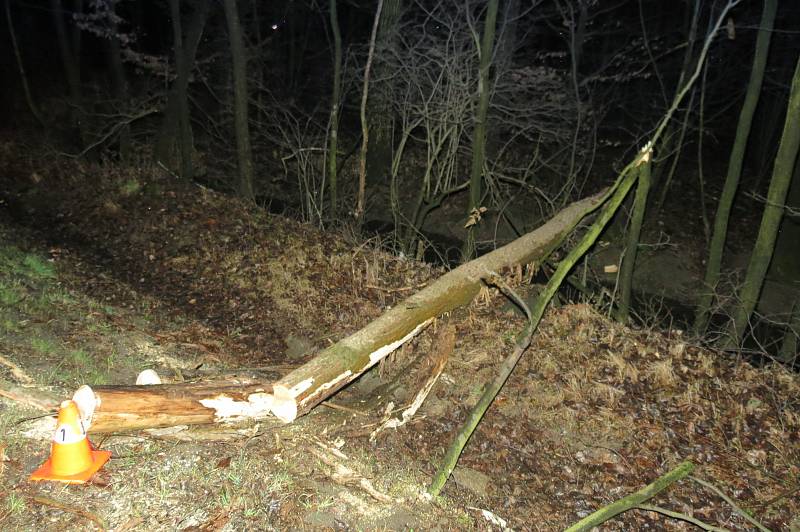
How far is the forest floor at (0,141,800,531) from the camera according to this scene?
405 cm

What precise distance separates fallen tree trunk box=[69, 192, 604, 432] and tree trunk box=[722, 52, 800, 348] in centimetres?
514

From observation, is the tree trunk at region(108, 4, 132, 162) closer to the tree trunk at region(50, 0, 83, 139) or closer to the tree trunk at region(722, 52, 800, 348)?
the tree trunk at region(50, 0, 83, 139)

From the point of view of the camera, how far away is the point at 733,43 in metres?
A: 16.2

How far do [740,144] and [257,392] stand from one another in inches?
347

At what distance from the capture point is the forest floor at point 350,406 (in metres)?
4.05

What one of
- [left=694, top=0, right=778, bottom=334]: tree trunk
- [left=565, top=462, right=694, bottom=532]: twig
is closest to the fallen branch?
[left=565, top=462, right=694, bottom=532]: twig

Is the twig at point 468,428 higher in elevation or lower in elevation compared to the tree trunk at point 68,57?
lower

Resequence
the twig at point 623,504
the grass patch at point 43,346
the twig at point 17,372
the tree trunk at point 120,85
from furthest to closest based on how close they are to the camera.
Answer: the tree trunk at point 120,85
the grass patch at point 43,346
the twig at point 17,372
the twig at point 623,504

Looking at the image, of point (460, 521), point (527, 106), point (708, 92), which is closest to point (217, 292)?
point (460, 521)

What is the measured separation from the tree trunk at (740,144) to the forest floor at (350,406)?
284 centimetres

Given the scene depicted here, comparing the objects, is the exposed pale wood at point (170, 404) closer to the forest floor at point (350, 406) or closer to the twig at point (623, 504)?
the forest floor at point (350, 406)

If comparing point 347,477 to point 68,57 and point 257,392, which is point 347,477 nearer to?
point 257,392

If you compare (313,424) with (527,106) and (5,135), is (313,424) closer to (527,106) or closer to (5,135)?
Result: (527,106)

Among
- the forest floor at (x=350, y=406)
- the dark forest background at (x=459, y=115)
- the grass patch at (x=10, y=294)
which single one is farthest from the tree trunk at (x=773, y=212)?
the grass patch at (x=10, y=294)
